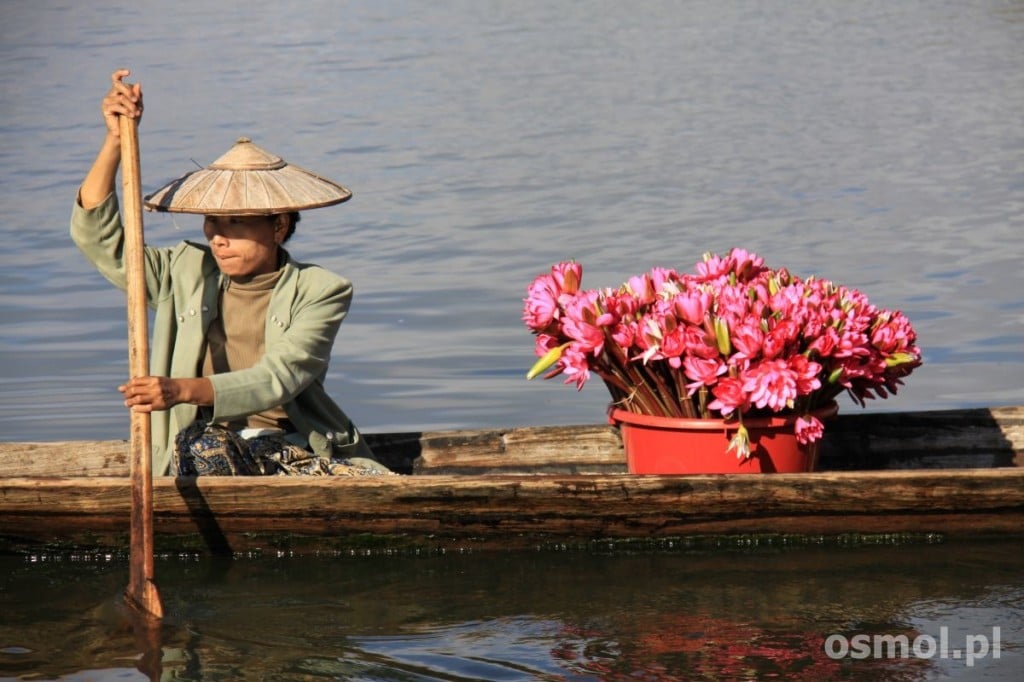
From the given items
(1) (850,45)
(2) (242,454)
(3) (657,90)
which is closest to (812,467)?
(2) (242,454)

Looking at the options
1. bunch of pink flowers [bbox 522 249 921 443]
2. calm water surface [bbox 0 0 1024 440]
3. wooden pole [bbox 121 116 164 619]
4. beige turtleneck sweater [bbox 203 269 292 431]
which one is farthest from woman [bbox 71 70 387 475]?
calm water surface [bbox 0 0 1024 440]

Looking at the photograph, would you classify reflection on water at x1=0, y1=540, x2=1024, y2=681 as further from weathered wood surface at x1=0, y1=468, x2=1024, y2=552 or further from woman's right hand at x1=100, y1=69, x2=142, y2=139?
woman's right hand at x1=100, y1=69, x2=142, y2=139

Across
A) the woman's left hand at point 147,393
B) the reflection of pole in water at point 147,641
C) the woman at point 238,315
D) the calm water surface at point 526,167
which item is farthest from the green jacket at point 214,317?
the calm water surface at point 526,167

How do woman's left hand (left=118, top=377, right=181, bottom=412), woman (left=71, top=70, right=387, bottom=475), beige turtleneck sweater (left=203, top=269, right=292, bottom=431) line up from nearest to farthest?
woman's left hand (left=118, top=377, right=181, bottom=412), woman (left=71, top=70, right=387, bottom=475), beige turtleneck sweater (left=203, top=269, right=292, bottom=431)

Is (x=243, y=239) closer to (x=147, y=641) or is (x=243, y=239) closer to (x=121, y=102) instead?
(x=121, y=102)

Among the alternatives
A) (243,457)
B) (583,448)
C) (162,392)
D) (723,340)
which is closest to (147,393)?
(162,392)

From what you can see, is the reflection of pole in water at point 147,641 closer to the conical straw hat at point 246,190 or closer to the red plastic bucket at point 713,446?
the conical straw hat at point 246,190

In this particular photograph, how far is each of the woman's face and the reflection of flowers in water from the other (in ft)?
4.90

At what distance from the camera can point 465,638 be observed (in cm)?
498

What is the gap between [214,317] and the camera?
5.53 metres

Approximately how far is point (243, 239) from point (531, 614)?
1430 mm

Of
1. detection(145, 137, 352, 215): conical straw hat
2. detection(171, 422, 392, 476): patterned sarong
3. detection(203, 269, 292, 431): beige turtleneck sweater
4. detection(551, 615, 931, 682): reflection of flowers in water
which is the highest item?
detection(145, 137, 352, 215): conical straw hat

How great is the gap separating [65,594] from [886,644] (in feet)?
8.19

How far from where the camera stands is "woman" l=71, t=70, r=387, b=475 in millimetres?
5238
